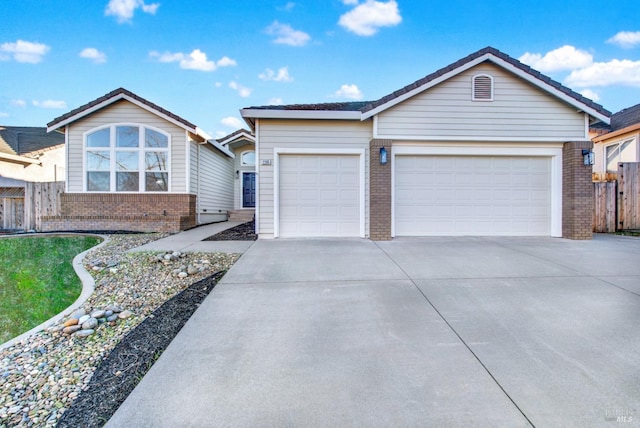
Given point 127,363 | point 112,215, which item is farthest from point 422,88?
point 112,215

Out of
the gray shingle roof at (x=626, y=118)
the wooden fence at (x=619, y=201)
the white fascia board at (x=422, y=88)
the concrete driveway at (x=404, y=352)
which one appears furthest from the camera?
the gray shingle roof at (x=626, y=118)

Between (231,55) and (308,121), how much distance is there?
9.33 meters

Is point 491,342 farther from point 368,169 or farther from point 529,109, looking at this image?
point 529,109

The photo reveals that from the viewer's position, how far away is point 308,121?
8266 millimetres

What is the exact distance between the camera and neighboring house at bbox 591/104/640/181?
488 inches

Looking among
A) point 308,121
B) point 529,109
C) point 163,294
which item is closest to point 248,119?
point 308,121

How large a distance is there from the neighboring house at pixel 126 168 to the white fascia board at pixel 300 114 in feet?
12.0

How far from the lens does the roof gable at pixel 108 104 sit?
9.98m

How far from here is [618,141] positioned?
13.3 metres

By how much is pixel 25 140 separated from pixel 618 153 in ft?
93.8

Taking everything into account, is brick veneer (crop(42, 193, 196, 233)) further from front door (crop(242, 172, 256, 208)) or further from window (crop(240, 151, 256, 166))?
window (crop(240, 151, 256, 166))

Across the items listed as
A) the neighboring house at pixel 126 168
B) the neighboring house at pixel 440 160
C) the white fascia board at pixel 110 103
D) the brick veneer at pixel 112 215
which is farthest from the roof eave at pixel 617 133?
the brick veneer at pixel 112 215

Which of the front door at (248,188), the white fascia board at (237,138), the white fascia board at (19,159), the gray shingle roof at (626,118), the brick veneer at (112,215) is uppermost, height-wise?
the gray shingle roof at (626,118)

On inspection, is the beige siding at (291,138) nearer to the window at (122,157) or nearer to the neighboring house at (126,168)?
the neighboring house at (126,168)
